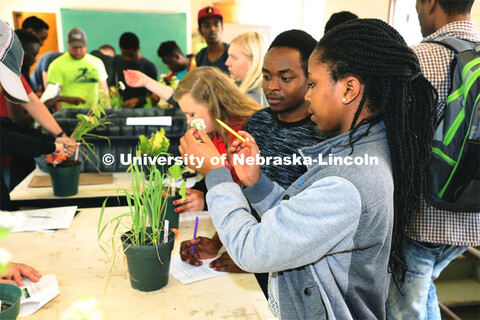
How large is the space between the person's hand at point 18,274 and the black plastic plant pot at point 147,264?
273mm

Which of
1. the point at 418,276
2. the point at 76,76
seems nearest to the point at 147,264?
the point at 418,276

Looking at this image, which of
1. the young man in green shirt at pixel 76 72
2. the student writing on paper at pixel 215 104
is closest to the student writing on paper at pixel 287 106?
the student writing on paper at pixel 215 104

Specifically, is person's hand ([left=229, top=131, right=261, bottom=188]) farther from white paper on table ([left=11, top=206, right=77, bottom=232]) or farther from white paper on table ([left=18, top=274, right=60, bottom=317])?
white paper on table ([left=11, top=206, right=77, bottom=232])

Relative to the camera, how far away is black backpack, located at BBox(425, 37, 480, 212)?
1.23 metres

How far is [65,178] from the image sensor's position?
1878 mm

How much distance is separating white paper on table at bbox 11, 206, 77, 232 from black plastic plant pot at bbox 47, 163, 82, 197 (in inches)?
9.2

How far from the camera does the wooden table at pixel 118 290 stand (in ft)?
3.27

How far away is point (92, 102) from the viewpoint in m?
3.66

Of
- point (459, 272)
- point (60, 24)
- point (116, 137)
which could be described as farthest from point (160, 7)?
point (459, 272)

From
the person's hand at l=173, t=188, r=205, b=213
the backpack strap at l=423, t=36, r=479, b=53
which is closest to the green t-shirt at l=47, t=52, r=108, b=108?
the person's hand at l=173, t=188, r=205, b=213

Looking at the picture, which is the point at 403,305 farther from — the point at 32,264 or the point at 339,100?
the point at 32,264

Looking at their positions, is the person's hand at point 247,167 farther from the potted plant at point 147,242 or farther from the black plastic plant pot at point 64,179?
the black plastic plant pot at point 64,179

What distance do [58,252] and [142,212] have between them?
39 cm

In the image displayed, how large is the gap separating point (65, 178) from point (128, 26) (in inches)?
199
